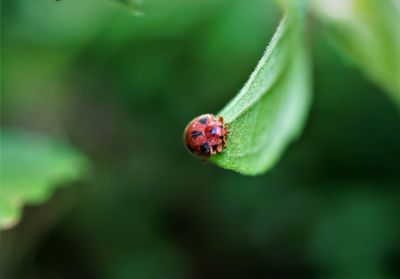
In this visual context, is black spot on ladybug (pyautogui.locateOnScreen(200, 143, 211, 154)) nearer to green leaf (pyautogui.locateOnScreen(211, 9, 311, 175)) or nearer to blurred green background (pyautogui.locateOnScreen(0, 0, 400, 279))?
green leaf (pyautogui.locateOnScreen(211, 9, 311, 175))

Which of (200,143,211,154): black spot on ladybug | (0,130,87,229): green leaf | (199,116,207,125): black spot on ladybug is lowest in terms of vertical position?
(200,143,211,154): black spot on ladybug

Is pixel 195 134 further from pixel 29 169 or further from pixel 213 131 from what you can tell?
pixel 29 169

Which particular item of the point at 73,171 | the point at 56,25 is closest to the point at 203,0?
the point at 56,25

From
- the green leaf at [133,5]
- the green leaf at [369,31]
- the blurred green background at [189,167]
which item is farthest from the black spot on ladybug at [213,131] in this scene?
the blurred green background at [189,167]

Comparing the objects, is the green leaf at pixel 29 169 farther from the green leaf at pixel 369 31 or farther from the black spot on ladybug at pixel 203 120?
the green leaf at pixel 369 31

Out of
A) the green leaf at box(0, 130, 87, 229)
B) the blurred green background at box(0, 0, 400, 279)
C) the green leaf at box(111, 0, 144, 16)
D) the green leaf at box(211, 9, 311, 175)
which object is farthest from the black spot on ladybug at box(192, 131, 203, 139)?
the blurred green background at box(0, 0, 400, 279)
